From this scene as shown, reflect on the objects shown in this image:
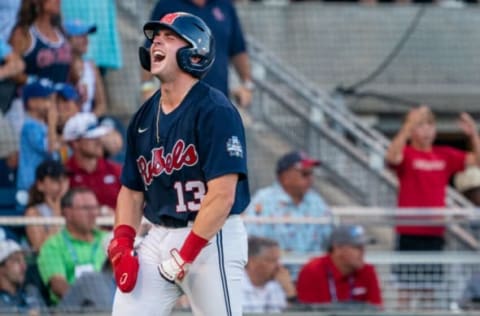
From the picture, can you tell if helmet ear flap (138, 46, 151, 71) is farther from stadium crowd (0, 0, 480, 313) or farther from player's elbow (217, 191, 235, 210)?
stadium crowd (0, 0, 480, 313)

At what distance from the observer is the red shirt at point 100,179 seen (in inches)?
349

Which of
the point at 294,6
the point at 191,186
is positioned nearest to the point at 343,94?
the point at 294,6

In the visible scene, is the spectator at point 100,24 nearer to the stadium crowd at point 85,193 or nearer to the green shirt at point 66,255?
the stadium crowd at point 85,193

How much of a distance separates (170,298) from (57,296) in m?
2.67

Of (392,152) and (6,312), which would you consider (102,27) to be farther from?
(6,312)

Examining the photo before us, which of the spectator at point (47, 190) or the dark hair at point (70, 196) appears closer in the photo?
the dark hair at point (70, 196)

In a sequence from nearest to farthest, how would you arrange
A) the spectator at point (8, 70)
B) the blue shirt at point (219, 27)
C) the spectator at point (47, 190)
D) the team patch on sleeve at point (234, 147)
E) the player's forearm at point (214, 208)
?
the player's forearm at point (214, 208) < the team patch on sleeve at point (234, 147) < the blue shirt at point (219, 27) < the spectator at point (47, 190) < the spectator at point (8, 70)

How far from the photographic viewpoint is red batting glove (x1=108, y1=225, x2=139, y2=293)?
5.32 m

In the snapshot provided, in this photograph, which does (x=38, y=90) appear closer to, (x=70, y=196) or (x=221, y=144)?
(x=70, y=196)

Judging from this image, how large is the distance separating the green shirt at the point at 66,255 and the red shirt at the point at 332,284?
1355mm

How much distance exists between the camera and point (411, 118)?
957cm

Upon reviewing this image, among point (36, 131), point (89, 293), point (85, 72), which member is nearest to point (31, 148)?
point (36, 131)

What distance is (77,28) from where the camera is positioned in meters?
9.52

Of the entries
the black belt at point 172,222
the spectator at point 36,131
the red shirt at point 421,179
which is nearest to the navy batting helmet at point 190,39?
the black belt at point 172,222
